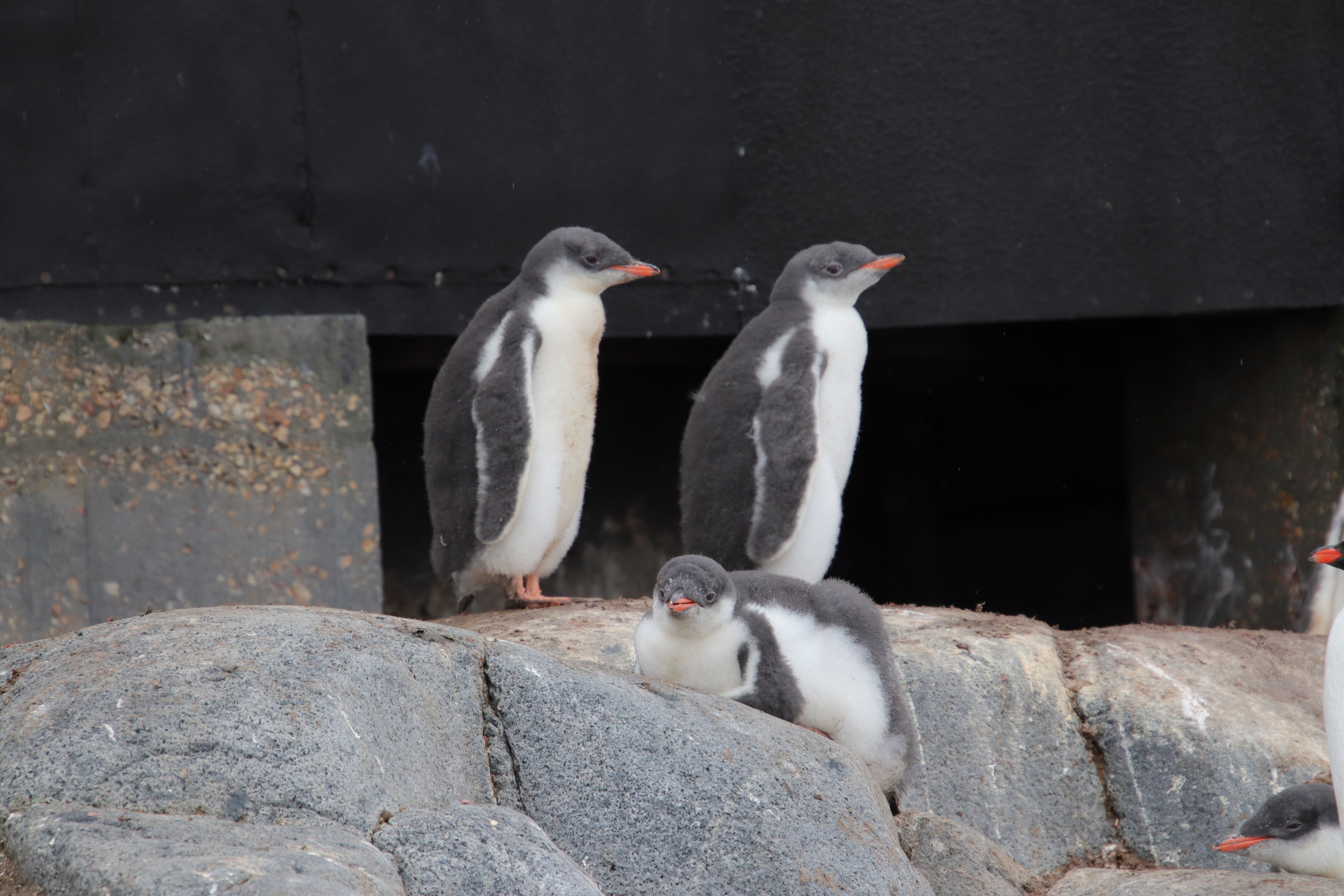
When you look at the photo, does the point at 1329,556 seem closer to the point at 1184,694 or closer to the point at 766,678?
the point at 1184,694

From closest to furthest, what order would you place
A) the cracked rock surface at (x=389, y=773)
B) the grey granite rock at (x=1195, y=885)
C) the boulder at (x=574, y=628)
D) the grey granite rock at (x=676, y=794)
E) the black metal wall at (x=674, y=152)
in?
the cracked rock surface at (x=389, y=773) → the grey granite rock at (x=676, y=794) → the grey granite rock at (x=1195, y=885) → the boulder at (x=574, y=628) → the black metal wall at (x=674, y=152)

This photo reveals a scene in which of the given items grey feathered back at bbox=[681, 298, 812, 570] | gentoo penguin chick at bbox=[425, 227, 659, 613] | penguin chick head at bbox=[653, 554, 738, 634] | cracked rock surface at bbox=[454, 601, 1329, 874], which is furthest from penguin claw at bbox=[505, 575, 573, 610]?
penguin chick head at bbox=[653, 554, 738, 634]

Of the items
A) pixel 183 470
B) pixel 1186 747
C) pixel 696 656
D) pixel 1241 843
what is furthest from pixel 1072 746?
pixel 183 470

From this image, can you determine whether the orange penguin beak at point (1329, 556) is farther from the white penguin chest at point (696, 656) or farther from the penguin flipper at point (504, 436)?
the penguin flipper at point (504, 436)

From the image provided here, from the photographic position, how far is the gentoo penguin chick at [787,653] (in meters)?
3.44

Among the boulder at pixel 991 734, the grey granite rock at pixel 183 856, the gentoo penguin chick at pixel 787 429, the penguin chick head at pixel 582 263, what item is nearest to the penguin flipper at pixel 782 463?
the gentoo penguin chick at pixel 787 429

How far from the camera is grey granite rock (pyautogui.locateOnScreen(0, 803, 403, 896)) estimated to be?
6.95 feet

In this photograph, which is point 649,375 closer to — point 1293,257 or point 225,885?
point 1293,257

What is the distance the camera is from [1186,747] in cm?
464

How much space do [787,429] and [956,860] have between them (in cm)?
182

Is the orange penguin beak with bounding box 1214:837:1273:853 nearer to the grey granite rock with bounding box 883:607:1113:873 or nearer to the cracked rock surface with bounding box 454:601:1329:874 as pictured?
the cracked rock surface with bounding box 454:601:1329:874

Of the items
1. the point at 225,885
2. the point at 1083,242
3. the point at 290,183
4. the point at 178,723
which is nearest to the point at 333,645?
the point at 178,723

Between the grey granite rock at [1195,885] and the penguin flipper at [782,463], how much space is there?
1606mm

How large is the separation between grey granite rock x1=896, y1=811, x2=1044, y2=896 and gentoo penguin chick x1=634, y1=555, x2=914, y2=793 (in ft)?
0.54
